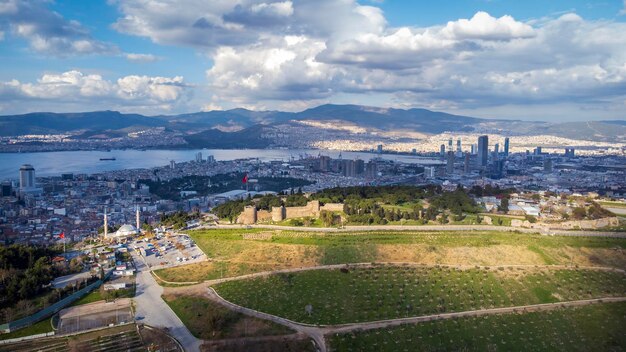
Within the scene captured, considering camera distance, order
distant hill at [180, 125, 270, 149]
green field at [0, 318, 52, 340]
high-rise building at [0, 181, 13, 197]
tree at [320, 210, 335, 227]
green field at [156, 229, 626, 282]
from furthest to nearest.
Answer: distant hill at [180, 125, 270, 149] < high-rise building at [0, 181, 13, 197] < tree at [320, 210, 335, 227] < green field at [156, 229, 626, 282] < green field at [0, 318, 52, 340]

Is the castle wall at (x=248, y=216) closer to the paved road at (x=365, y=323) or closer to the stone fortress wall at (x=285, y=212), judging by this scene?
the stone fortress wall at (x=285, y=212)

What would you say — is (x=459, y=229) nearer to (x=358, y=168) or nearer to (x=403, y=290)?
(x=403, y=290)

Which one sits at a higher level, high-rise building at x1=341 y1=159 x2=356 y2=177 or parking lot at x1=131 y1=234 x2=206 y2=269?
high-rise building at x1=341 y1=159 x2=356 y2=177

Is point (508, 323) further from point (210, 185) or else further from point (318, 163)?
point (318, 163)

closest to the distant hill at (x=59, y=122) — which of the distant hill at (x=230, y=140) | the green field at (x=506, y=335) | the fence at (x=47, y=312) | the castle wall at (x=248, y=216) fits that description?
the distant hill at (x=230, y=140)

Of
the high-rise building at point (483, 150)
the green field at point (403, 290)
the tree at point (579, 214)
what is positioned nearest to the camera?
the green field at point (403, 290)

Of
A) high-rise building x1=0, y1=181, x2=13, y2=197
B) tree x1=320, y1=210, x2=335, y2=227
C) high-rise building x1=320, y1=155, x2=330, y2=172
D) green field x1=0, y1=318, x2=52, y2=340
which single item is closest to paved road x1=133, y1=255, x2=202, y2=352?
green field x1=0, y1=318, x2=52, y2=340

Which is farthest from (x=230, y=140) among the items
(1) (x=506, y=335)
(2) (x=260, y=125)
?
(1) (x=506, y=335)

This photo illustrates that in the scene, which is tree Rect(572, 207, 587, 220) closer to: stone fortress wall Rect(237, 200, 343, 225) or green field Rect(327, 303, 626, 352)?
green field Rect(327, 303, 626, 352)
